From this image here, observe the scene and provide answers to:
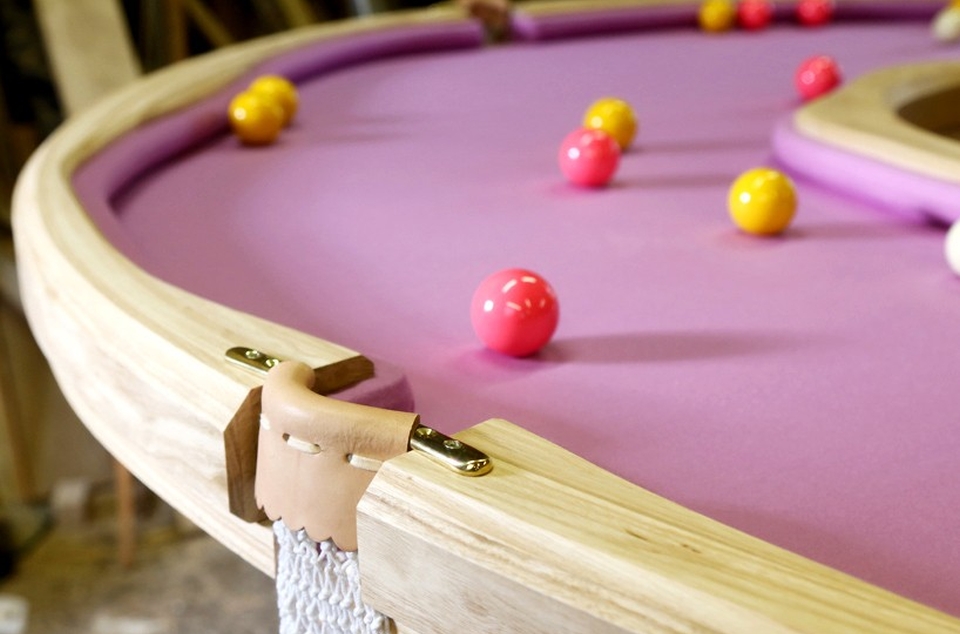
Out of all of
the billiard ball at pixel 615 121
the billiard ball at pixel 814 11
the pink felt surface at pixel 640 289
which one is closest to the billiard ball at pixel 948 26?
the billiard ball at pixel 814 11

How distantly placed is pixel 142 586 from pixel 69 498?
1.25 feet

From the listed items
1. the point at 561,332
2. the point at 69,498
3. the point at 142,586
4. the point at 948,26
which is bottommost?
the point at 142,586

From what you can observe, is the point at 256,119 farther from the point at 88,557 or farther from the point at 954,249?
the point at 88,557

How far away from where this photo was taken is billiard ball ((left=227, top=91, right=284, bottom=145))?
1.69 m

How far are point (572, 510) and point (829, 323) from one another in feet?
1.57

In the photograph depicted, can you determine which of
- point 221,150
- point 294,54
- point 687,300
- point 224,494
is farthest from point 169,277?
point 294,54

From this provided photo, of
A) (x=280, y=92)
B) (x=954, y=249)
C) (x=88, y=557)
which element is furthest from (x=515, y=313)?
(x=88, y=557)

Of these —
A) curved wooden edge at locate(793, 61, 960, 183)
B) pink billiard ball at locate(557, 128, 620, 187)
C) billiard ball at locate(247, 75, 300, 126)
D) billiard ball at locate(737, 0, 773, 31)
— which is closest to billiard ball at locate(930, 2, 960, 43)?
Answer: billiard ball at locate(737, 0, 773, 31)

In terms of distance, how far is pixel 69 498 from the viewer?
9.75ft

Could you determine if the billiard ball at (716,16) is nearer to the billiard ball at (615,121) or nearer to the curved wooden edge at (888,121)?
the curved wooden edge at (888,121)

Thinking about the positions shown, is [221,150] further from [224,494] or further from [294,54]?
[224,494]

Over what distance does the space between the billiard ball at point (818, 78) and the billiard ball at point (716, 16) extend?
0.82m

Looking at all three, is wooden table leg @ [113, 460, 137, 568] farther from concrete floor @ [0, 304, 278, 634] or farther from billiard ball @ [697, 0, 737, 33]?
billiard ball @ [697, 0, 737, 33]

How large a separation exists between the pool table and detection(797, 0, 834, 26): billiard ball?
92 centimetres
